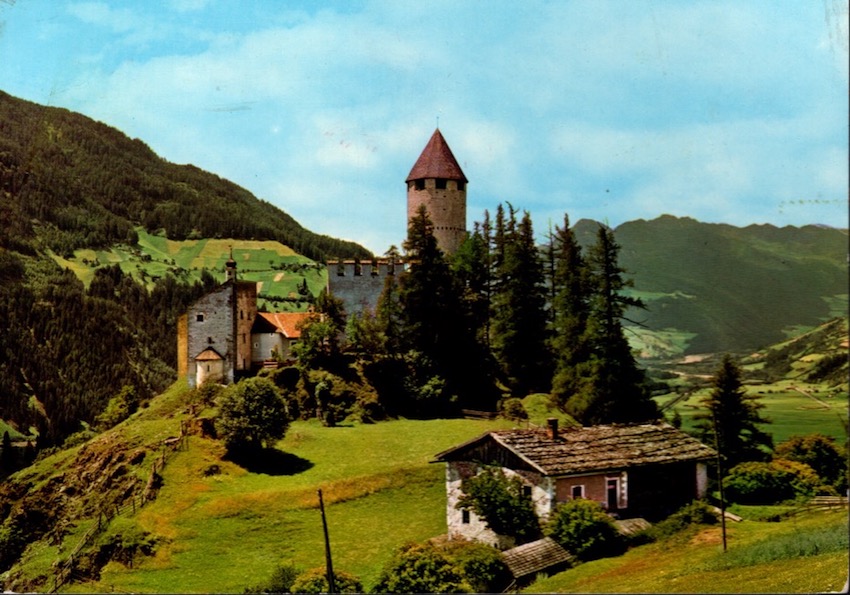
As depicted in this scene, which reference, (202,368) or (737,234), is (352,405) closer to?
(202,368)

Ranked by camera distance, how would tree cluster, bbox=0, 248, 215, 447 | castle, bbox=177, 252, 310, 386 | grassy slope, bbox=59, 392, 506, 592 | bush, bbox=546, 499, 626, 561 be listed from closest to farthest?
grassy slope, bbox=59, 392, 506, 592 → bush, bbox=546, 499, 626, 561 → tree cluster, bbox=0, 248, 215, 447 → castle, bbox=177, 252, 310, 386

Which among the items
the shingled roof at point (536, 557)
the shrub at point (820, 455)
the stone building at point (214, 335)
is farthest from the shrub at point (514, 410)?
the stone building at point (214, 335)

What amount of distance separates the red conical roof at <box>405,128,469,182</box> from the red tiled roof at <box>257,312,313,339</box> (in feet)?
29.9

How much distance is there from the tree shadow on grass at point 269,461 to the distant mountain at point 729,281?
48.7 ft

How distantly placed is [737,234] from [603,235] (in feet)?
29.5

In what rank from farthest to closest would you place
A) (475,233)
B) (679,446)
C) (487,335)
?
(475,233)
(487,335)
(679,446)

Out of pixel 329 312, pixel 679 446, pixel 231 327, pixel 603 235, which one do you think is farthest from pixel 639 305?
pixel 231 327

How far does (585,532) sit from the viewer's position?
19438 mm

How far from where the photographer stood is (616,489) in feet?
69.9

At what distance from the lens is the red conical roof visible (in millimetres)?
38906

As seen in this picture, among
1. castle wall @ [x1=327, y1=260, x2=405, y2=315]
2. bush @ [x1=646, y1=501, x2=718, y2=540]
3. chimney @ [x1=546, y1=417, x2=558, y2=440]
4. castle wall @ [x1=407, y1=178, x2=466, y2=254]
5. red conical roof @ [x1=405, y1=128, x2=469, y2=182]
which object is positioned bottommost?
bush @ [x1=646, y1=501, x2=718, y2=540]

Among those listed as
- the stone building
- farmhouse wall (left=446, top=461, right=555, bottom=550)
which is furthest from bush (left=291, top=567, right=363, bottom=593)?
the stone building

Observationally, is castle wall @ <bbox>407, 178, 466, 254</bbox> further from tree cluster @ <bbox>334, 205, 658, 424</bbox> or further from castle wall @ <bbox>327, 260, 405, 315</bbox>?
castle wall @ <bbox>327, 260, 405, 315</bbox>

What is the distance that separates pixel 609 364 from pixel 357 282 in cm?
1147
